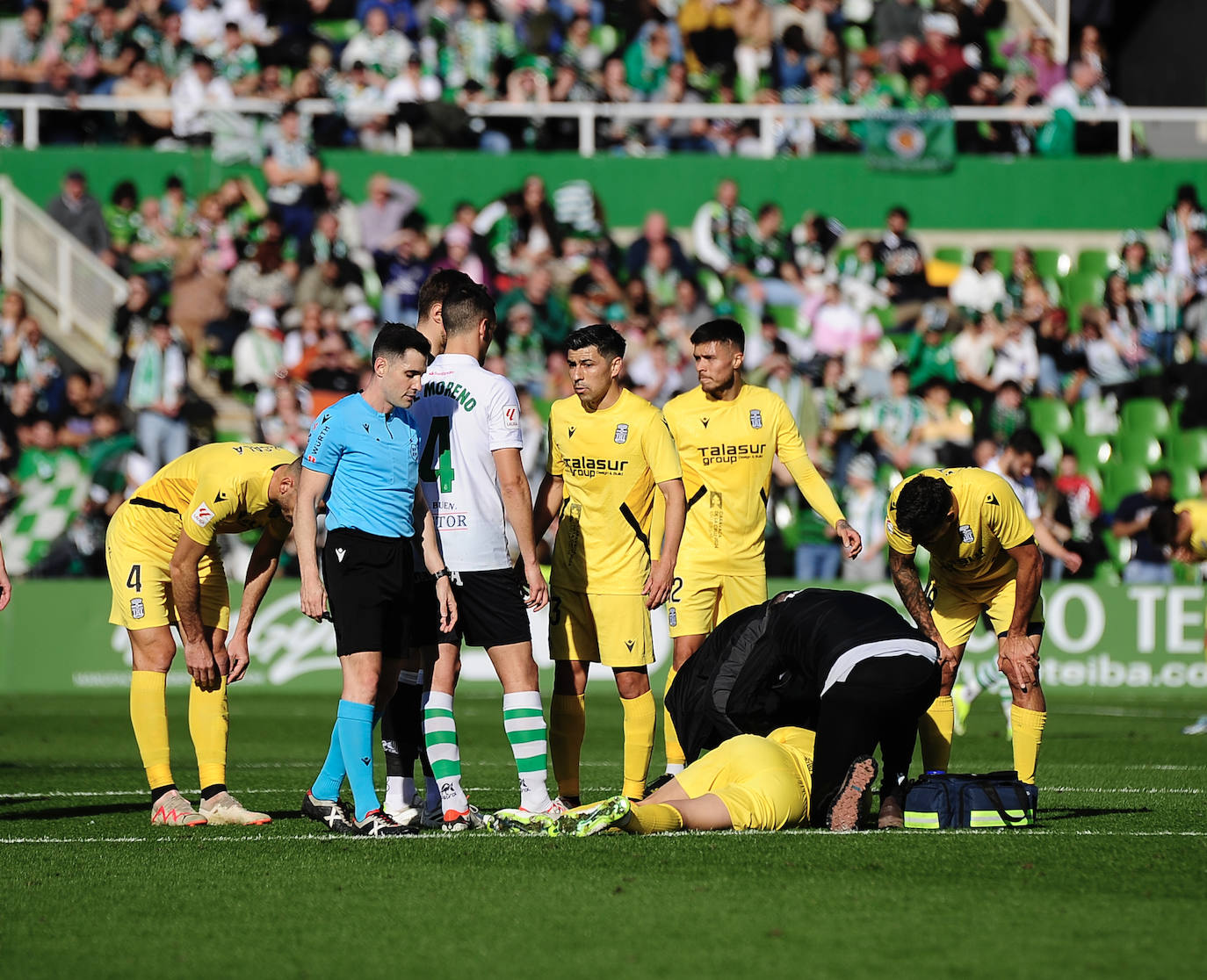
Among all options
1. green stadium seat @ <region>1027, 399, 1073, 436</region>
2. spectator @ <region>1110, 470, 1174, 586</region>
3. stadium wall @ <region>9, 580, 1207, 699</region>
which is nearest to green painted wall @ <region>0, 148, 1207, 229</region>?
green stadium seat @ <region>1027, 399, 1073, 436</region>

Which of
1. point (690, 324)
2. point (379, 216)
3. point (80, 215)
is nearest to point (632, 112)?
point (690, 324)

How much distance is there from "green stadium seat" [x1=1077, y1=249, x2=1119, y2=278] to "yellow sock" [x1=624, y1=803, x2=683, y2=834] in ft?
53.8

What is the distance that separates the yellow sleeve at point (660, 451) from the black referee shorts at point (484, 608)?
1111 mm

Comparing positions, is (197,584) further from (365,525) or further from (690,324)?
(690,324)

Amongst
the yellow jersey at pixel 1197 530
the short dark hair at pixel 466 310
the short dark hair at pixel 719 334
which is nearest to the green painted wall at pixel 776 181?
the yellow jersey at pixel 1197 530

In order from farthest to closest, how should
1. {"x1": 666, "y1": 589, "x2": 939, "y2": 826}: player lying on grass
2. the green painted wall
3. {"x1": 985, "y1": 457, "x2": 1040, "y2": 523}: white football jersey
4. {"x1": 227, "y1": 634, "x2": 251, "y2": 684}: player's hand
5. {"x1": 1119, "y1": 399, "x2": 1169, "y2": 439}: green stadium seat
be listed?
the green painted wall → {"x1": 1119, "y1": 399, "x2": 1169, "y2": 439}: green stadium seat → {"x1": 985, "y1": 457, "x2": 1040, "y2": 523}: white football jersey → {"x1": 227, "y1": 634, "x2": 251, "y2": 684}: player's hand → {"x1": 666, "y1": 589, "x2": 939, "y2": 826}: player lying on grass

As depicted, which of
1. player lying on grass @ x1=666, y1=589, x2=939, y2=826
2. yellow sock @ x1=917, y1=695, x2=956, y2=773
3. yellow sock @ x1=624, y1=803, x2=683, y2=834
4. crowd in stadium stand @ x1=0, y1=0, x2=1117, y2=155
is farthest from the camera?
crowd in stadium stand @ x1=0, y1=0, x2=1117, y2=155

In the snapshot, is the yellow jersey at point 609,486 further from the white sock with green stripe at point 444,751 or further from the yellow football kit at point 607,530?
the white sock with green stripe at point 444,751

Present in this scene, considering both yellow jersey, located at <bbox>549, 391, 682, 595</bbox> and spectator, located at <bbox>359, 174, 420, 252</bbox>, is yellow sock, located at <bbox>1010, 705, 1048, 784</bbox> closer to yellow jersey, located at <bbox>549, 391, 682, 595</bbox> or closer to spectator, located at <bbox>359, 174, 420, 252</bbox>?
yellow jersey, located at <bbox>549, 391, 682, 595</bbox>

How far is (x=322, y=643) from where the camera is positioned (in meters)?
17.8

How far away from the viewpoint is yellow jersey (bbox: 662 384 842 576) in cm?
1007

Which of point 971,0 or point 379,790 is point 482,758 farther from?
point 971,0

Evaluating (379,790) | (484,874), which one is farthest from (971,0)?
(484,874)

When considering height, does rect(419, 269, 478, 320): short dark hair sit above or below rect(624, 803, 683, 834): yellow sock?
above
